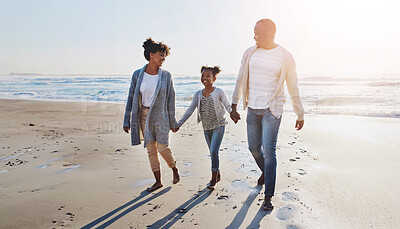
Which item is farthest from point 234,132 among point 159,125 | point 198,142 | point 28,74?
point 28,74

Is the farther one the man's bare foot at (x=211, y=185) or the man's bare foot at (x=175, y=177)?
the man's bare foot at (x=175, y=177)

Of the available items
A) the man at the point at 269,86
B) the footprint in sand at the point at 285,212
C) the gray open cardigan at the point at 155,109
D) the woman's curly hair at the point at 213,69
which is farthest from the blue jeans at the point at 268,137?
the gray open cardigan at the point at 155,109

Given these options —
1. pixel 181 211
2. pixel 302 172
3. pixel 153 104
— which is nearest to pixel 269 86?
pixel 153 104

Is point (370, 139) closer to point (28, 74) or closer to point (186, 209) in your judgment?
point (186, 209)

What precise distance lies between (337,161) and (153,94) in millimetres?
3115

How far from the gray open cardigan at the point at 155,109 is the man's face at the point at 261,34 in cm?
110

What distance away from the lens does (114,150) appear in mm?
5293

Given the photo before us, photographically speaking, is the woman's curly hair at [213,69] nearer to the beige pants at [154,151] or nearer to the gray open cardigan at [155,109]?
the gray open cardigan at [155,109]

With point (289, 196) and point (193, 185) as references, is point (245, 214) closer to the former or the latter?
point (289, 196)

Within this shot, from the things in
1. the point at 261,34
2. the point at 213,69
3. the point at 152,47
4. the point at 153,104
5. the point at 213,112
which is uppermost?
the point at 261,34

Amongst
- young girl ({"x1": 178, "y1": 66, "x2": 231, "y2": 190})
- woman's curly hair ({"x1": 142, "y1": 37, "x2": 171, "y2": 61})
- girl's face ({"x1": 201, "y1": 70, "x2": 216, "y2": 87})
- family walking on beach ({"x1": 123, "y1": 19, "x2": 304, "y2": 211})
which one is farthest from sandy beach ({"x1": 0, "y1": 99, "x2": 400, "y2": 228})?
woman's curly hair ({"x1": 142, "y1": 37, "x2": 171, "y2": 61})

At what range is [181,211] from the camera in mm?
2959

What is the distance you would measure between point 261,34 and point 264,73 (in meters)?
0.39

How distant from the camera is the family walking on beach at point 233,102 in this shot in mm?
3037
